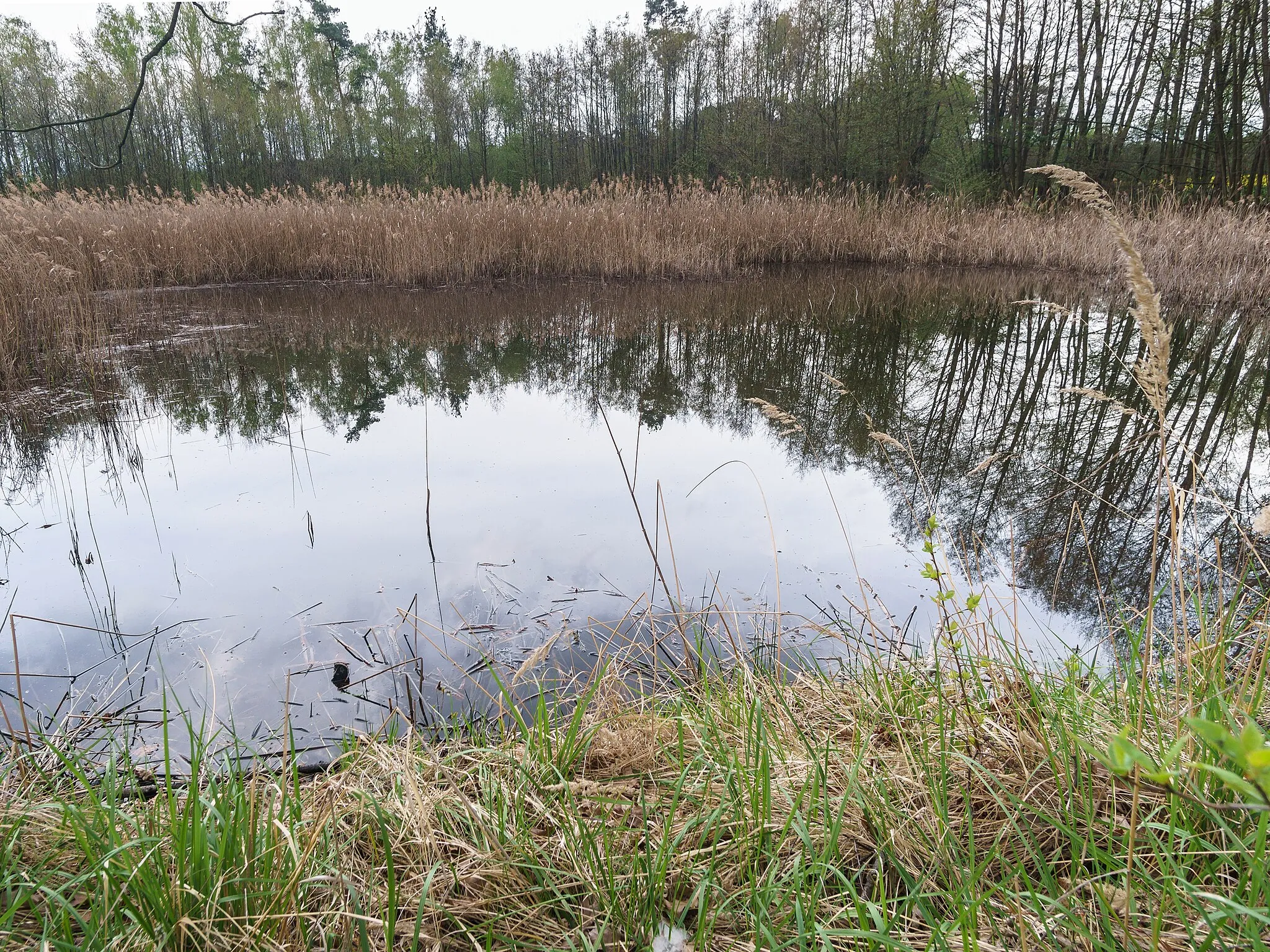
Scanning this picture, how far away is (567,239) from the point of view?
8773mm

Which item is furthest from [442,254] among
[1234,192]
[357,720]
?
[1234,192]

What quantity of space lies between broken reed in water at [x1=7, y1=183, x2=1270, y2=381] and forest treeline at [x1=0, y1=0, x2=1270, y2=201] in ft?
3.47

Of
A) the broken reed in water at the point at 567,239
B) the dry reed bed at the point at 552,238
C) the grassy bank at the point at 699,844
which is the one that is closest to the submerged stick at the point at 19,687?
the grassy bank at the point at 699,844

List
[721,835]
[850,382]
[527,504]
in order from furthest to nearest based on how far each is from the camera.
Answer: [850,382] < [527,504] < [721,835]

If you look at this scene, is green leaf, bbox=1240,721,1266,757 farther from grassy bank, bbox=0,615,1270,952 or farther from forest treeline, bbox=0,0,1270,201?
forest treeline, bbox=0,0,1270,201

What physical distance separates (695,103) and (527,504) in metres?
25.1

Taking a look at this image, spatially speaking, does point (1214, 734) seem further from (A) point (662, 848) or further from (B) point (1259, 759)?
(A) point (662, 848)

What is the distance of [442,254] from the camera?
8.37 meters

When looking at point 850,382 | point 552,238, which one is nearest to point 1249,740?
point 850,382

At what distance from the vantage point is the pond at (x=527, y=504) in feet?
6.10

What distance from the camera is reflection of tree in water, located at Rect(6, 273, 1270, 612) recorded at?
2.79 meters

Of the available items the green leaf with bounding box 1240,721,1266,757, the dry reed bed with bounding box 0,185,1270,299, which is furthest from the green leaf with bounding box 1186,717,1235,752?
the dry reed bed with bounding box 0,185,1270,299

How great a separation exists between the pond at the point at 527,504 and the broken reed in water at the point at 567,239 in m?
2.34

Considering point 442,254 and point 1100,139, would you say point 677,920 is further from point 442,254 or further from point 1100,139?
point 1100,139
